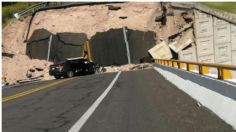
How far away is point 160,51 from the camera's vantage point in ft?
183

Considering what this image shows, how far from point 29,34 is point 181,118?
195ft

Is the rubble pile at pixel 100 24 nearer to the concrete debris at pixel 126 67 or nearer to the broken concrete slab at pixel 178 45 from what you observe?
the broken concrete slab at pixel 178 45

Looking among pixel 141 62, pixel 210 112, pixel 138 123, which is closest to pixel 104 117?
pixel 138 123

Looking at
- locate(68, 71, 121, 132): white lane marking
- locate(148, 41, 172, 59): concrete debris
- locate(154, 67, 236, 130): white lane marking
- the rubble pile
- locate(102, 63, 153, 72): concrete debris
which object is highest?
the rubble pile

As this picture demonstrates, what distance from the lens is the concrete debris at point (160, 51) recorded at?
182ft

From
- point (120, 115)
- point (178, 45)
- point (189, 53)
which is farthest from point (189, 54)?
point (120, 115)

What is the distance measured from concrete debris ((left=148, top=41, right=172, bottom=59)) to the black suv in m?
13.3

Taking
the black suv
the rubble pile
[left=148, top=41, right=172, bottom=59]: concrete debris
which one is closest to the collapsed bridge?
[left=148, top=41, right=172, bottom=59]: concrete debris

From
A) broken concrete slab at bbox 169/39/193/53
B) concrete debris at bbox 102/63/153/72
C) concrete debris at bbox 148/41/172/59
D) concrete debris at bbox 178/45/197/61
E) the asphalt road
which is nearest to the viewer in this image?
the asphalt road

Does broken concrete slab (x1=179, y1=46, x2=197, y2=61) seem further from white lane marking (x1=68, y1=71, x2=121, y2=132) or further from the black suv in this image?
white lane marking (x1=68, y1=71, x2=121, y2=132)

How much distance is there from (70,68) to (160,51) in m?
17.3

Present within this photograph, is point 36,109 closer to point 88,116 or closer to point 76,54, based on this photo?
point 88,116

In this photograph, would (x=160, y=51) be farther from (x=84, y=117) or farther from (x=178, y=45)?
(x=84, y=117)

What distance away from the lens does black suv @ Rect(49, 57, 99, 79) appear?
40.6m
